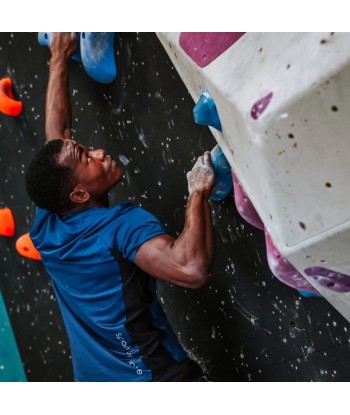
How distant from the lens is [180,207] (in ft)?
6.18

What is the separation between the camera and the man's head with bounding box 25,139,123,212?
160 cm

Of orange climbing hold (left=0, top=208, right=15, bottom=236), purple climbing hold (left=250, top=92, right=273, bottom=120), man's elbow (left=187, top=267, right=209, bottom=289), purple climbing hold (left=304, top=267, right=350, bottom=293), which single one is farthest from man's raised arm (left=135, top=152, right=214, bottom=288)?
orange climbing hold (left=0, top=208, right=15, bottom=236)

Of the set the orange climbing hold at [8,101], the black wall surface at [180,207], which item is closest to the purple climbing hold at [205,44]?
the black wall surface at [180,207]

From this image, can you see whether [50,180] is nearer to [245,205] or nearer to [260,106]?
[245,205]

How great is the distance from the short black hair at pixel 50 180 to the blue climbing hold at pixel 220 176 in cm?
31

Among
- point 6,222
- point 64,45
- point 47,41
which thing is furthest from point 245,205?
point 6,222

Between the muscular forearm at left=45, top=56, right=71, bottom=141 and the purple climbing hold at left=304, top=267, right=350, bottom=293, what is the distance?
941mm

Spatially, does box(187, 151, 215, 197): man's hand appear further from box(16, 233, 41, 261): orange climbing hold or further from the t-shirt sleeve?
box(16, 233, 41, 261): orange climbing hold

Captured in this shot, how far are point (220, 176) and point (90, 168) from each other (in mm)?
283

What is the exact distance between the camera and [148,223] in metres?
1.50

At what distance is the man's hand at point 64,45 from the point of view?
1960 mm
